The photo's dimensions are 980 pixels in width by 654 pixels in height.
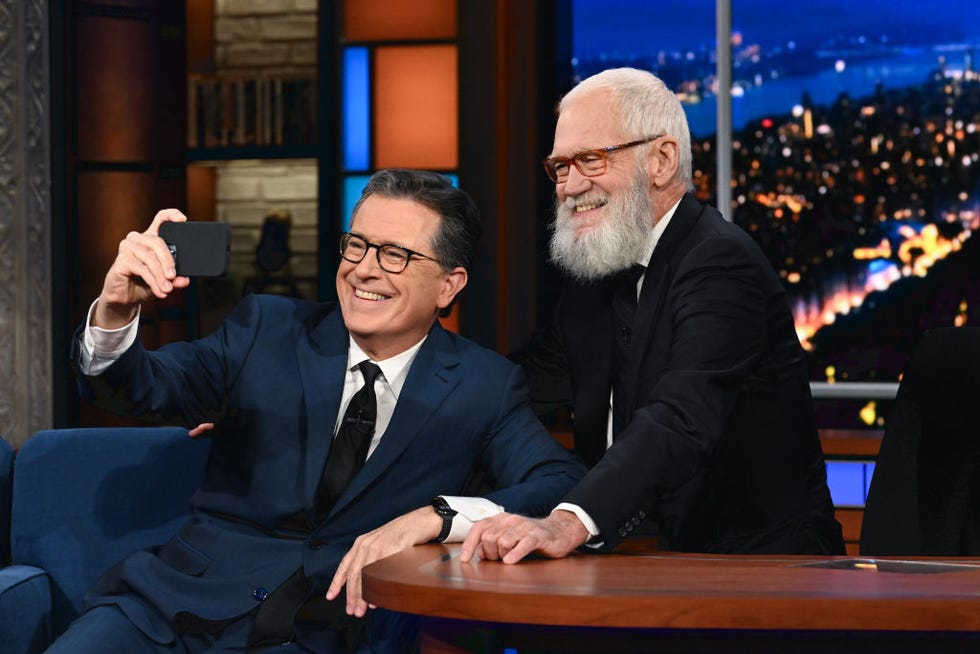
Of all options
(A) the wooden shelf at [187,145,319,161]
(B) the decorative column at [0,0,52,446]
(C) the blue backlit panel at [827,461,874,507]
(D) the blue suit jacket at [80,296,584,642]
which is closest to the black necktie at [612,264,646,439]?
(D) the blue suit jacket at [80,296,584,642]

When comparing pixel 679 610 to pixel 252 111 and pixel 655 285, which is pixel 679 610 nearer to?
pixel 655 285

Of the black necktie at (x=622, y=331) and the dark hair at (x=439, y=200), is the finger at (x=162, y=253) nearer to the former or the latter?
the dark hair at (x=439, y=200)

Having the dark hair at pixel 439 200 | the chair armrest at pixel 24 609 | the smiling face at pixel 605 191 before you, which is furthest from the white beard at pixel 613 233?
the chair armrest at pixel 24 609

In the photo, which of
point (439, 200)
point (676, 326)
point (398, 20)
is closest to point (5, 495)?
point (439, 200)

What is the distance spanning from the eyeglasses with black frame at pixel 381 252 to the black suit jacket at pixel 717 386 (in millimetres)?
362

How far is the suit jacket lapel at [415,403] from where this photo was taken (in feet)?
6.56

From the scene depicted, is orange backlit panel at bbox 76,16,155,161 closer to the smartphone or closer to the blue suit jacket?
the blue suit jacket

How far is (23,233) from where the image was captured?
4426mm

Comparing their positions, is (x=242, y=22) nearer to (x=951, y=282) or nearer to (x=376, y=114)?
(x=376, y=114)

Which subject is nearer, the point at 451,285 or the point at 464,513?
the point at 464,513

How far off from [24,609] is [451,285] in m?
0.93

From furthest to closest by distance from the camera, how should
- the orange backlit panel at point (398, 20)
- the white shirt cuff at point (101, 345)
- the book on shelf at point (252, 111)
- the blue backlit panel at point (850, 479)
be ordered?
1. the book on shelf at point (252, 111)
2. the orange backlit panel at point (398, 20)
3. the blue backlit panel at point (850, 479)
4. the white shirt cuff at point (101, 345)

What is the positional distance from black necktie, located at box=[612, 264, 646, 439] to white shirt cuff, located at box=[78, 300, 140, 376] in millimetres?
805

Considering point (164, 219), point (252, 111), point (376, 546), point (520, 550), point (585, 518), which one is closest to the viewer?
point (520, 550)
